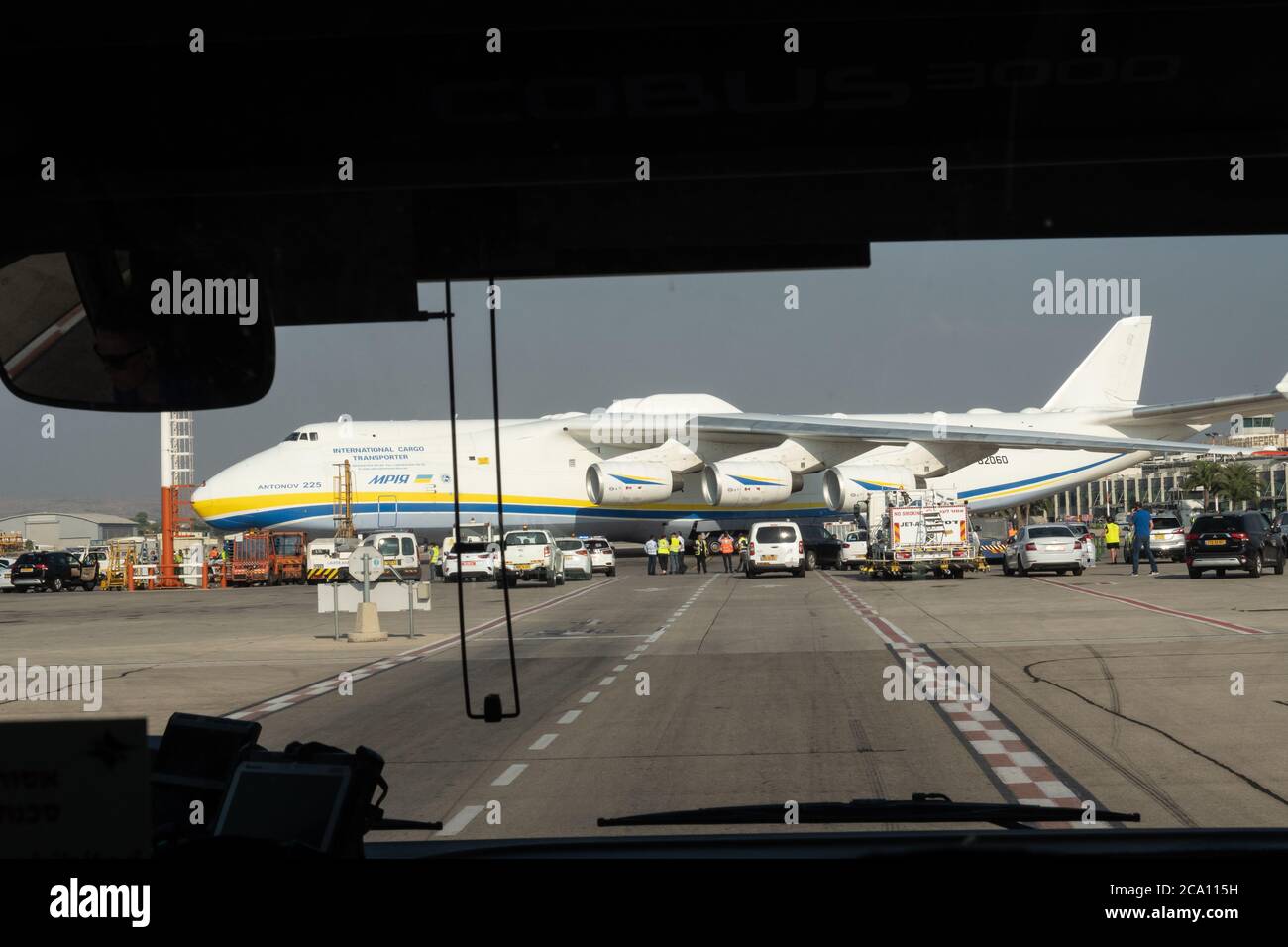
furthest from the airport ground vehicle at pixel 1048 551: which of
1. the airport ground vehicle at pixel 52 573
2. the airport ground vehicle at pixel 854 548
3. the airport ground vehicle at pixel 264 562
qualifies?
the airport ground vehicle at pixel 52 573

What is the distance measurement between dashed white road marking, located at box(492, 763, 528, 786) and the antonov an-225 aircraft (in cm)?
3083

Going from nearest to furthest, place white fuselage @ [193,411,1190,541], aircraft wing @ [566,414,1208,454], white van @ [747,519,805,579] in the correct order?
1. aircraft wing @ [566,414,1208,454]
2. white van @ [747,519,805,579]
3. white fuselage @ [193,411,1190,541]

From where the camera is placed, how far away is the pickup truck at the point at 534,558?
40219mm

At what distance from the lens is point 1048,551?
3938 cm

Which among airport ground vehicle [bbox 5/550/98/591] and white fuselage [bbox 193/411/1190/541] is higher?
white fuselage [bbox 193/411/1190/541]

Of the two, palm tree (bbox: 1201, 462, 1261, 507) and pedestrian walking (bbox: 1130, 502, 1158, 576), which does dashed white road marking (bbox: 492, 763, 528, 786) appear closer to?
pedestrian walking (bbox: 1130, 502, 1158, 576)

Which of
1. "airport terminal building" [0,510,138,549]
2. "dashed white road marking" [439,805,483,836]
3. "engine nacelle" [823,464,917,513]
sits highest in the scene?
"engine nacelle" [823,464,917,513]

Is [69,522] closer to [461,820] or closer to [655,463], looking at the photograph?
[461,820]

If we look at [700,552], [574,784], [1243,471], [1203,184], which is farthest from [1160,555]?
[1203,184]

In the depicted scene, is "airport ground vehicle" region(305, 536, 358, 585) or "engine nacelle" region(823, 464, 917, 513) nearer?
"airport ground vehicle" region(305, 536, 358, 585)

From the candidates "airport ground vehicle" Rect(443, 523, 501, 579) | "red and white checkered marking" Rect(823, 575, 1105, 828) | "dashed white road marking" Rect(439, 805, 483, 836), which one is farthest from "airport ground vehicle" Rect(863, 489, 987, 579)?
"dashed white road marking" Rect(439, 805, 483, 836)

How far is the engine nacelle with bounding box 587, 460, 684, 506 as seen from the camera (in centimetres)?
4600

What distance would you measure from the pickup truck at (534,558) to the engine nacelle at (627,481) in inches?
166

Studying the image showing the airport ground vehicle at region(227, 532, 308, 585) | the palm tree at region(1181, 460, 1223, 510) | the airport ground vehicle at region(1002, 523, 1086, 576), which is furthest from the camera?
the palm tree at region(1181, 460, 1223, 510)
